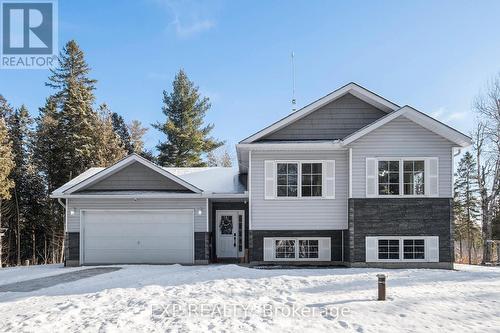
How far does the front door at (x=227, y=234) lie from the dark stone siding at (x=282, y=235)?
7.58 ft

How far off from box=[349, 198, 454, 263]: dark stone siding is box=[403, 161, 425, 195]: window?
408mm

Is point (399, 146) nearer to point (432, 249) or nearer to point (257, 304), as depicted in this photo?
point (432, 249)

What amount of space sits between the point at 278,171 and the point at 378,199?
11.4 ft

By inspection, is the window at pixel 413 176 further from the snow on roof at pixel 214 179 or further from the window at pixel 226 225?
the window at pixel 226 225

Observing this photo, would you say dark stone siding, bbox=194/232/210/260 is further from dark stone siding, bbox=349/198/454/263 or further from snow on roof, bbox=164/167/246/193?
dark stone siding, bbox=349/198/454/263

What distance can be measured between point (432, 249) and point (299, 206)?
4592 mm

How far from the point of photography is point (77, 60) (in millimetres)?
29375

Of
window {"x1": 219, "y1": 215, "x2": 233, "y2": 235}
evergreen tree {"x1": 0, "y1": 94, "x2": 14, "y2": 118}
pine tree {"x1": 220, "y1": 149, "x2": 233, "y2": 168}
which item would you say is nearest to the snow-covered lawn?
window {"x1": 219, "y1": 215, "x2": 233, "y2": 235}

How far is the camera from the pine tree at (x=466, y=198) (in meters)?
32.1

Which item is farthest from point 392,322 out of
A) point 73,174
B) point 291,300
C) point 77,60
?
point 77,60

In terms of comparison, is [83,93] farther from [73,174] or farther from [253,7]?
[253,7]

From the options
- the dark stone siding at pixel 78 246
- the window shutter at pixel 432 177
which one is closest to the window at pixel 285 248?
A: the dark stone siding at pixel 78 246

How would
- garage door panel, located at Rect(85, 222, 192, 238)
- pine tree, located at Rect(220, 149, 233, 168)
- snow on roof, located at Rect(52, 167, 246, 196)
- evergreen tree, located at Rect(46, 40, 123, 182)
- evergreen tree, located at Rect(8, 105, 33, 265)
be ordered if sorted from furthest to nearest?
1. pine tree, located at Rect(220, 149, 233, 168)
2. evergreen tree, located at Rect(46, 40, 123, 182)
3. evergreen tree, located at Rect(8, 105, 33, 265)
4. snow on roof, located at Rect(52, 167, 246, 196)
5. garage door panel, located at Rect(85, 222, 192, 238)

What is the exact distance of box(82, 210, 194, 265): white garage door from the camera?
13.9 metres
